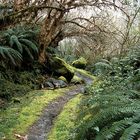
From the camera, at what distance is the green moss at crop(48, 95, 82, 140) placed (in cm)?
841

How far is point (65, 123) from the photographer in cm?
941

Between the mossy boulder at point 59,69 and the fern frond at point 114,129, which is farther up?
the fern frond at point 114,129

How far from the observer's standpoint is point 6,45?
14664mm

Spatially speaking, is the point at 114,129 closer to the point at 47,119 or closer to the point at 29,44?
the point at 47,119

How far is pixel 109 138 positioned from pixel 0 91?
805 cm

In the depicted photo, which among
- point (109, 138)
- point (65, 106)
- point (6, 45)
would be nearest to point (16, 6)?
A: point (6, 45)

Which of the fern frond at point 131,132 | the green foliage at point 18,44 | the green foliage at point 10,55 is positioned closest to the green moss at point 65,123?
the green foliage at point 10,55

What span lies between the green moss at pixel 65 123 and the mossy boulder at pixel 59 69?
5.28 m

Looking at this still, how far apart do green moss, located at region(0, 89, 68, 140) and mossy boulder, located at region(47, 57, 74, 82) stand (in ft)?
11.9

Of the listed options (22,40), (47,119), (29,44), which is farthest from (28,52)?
(47,119)

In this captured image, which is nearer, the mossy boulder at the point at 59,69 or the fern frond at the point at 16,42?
the fern frond at the point at 16,42

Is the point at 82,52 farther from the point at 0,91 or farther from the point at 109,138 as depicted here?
the point at 109,138

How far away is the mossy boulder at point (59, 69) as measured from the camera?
17.2m

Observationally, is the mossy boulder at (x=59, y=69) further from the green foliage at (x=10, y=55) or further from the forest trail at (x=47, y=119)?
the forest trail at (x=47, y=119)
